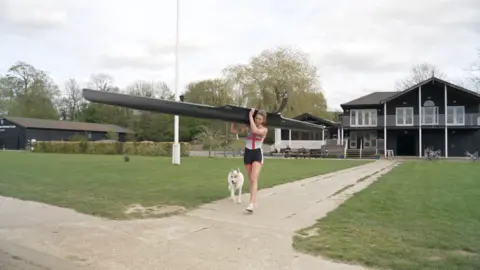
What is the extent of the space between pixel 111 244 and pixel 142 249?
51 cm

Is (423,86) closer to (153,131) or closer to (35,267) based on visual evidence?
(153,131)

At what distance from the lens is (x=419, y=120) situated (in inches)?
1658

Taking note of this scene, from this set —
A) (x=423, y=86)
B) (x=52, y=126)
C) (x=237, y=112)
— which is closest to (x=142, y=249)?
(x=237, y=112)

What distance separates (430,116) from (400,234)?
134 feet

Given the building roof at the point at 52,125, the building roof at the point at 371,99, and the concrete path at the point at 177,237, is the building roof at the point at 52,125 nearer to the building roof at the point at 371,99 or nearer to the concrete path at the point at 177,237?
the building roof at the point at 371,99

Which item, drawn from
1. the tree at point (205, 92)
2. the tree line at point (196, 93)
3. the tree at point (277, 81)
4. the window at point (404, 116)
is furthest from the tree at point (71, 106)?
the window at point (404, 116)

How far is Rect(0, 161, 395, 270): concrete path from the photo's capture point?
4547 mm

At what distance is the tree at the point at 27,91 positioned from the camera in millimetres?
69188

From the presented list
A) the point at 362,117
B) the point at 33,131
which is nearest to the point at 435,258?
the point at 362,117

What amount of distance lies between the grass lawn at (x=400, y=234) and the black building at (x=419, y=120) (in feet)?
119

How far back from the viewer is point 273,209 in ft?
26.0

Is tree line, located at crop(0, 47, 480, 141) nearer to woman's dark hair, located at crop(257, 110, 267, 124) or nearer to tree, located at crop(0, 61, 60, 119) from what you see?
tree, located at crop(0, 61, 60, 119)

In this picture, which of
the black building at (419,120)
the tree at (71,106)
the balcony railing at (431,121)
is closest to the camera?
the balcony railing at (431,121)

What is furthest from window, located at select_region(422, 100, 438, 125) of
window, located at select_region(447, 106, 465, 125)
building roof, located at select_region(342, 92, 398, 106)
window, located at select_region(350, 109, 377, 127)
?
window, located at select_region(350, 109, 377, 127)
